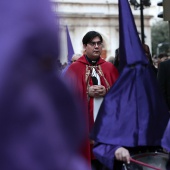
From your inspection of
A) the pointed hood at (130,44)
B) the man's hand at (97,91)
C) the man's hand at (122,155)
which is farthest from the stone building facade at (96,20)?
the man's hand at (122,155)

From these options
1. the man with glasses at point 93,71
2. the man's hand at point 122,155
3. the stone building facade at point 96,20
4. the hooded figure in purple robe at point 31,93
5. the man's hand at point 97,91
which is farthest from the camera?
the stone building facade at point 96,20

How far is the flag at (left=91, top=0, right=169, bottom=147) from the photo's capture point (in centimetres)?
384

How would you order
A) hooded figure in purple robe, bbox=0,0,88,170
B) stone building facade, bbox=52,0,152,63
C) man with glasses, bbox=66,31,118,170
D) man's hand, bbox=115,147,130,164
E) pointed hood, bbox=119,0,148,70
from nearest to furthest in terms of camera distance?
hooded figure in purple robe, bbox=0,0,88,170 < man's hand, bbox=115,147,130,164 < pointed hood, bbox=119,0,148,70 < man with glasses, bbox=66,31,118,170 < stone building facade, bbox=52,0,152,63

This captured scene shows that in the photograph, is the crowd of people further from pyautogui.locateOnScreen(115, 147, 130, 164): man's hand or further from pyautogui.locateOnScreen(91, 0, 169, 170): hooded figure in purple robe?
pyautogui.locateOnScreen(91, 0, 169, 170): hooded figure in purple robe

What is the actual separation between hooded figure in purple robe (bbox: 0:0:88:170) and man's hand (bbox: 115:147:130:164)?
8.33 feet

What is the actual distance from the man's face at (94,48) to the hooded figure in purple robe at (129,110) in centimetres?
195

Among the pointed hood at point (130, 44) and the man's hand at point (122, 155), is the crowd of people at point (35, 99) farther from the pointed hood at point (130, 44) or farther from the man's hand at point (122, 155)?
the pointed hood at point (130, 44)

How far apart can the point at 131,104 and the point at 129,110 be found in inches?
1.8

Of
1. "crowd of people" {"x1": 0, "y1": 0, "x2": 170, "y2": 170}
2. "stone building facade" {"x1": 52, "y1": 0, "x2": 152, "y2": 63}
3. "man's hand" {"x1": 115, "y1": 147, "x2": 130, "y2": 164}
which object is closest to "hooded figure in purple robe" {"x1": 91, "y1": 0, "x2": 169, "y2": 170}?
"man's hand" {"x1": 115, "y1": 147, "x2": 130, "y2": 164}

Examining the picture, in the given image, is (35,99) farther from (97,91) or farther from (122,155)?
(97,91)

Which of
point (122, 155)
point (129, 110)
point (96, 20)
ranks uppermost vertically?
point (96, 20)

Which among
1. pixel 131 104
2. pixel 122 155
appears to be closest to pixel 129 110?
pixel 131 104

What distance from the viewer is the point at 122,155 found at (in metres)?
3.74

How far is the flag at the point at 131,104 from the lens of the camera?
3.84m
